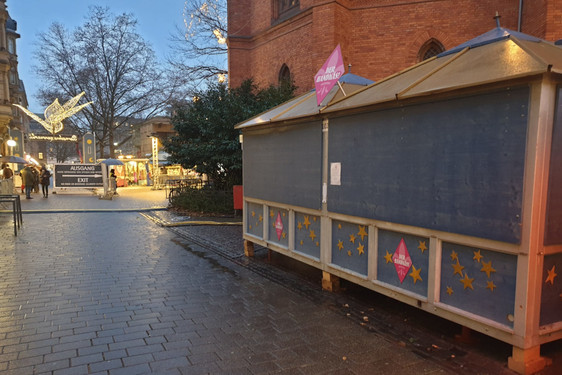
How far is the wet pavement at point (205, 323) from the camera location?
3461mm

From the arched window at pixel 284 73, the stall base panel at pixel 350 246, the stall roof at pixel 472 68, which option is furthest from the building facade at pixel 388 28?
the stall base panel at pixel 350 246

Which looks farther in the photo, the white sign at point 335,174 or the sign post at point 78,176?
the sign post at point 78,176

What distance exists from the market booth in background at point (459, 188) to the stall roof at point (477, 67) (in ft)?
0.06

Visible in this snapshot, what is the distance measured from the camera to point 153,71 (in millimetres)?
36031

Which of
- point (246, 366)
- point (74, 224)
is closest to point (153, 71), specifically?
point (74, 224)

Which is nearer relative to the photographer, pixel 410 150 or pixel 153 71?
pixel 410 150

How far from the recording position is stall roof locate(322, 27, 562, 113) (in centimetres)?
316

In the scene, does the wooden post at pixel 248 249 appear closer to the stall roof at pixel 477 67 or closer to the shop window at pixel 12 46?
the stall roof at pixel 477 67

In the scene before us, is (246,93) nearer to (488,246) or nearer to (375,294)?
(375,294)

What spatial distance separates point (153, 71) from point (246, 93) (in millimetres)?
25003

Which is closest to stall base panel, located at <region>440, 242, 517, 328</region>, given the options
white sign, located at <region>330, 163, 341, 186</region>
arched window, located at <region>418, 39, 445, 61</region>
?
white sign, located at <region>330, 163, 341, 186</region>

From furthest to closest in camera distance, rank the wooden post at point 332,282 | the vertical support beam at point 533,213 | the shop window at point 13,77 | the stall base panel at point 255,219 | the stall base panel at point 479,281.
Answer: the shop window at point 13,77, the stall base panel at point 255,219, the wooden post at point 332,282, the stall base panel at point 479,281, the vertical support beam at point 533,213

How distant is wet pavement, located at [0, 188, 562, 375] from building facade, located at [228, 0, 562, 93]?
921cm

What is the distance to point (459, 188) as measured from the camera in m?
3.60
